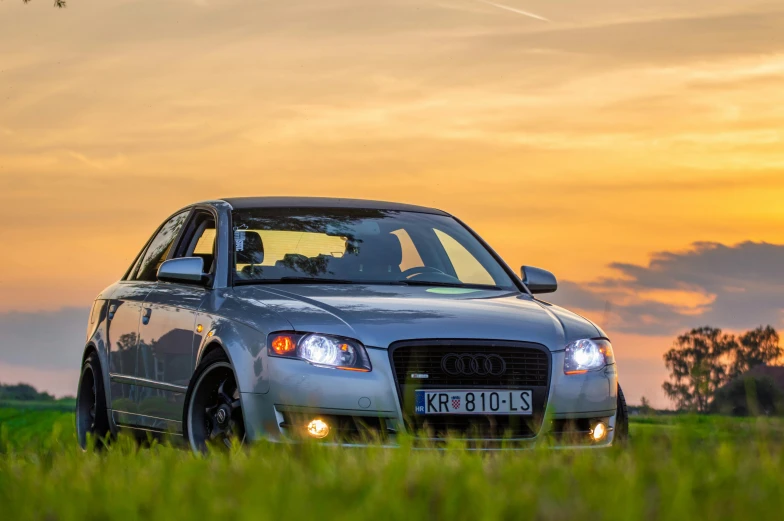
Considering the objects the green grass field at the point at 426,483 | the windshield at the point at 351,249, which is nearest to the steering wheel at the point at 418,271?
the windshield at the point at 351,249

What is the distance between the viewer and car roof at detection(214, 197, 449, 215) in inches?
344

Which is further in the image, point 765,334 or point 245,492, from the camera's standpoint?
point 765,334

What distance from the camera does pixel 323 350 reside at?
659cm

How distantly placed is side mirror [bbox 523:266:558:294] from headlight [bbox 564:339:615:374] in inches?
55.9

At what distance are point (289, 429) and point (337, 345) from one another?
0.51 meters

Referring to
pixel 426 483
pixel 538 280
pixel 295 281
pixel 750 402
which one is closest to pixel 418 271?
pixel 538 280

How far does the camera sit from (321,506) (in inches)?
150

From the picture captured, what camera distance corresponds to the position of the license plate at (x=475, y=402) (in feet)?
21.7

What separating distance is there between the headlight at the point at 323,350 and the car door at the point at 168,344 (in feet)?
3.64

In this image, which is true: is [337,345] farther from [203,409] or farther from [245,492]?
[245,492]

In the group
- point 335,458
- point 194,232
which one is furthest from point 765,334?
point 335,458

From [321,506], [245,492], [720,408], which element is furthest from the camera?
[720,408]

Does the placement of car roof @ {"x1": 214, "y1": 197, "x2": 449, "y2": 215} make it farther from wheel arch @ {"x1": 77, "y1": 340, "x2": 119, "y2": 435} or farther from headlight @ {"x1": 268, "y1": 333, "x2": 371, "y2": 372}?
headlight @ {"x1": 268, "y1": 333, "x2": 371, "y2": 372}

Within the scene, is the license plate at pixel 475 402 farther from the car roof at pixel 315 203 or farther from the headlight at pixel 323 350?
the car roof at pixel 315 203
